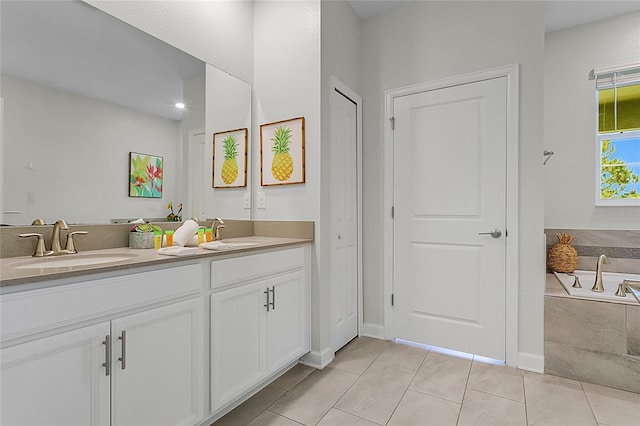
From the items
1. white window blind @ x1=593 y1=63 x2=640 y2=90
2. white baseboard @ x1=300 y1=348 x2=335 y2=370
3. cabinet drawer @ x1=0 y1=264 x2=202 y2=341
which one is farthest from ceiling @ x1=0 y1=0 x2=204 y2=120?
white window blind @ x1=593 y1=63 x2=640 y2=90

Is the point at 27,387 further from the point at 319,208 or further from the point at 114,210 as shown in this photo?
the point at 319,208

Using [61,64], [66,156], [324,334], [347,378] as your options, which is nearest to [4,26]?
[61,64]

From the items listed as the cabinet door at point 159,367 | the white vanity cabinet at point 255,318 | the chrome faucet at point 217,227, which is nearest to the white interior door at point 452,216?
the white vanity cabinet at point 255,318

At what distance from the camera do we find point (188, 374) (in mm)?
1384

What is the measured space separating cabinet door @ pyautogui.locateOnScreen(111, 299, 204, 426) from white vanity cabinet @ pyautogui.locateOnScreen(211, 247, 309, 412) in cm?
11

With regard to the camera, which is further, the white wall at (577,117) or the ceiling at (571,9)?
the white wall at (577,117)

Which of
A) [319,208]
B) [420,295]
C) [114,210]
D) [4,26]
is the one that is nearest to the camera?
[4,26]

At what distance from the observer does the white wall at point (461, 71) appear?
2133 mm

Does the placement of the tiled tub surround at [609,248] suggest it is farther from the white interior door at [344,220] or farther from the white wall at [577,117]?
the white interior door at [344,220]

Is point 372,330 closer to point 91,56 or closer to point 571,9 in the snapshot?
point 91,56

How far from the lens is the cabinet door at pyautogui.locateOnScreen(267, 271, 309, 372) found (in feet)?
6.16

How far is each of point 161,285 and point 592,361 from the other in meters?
2.53

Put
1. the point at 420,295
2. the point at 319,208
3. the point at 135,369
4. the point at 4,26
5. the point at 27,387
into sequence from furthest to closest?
the point at 420,295 < the point at 319,208 < the point at 4,26 < the point at 135,369 < the point at 27,387

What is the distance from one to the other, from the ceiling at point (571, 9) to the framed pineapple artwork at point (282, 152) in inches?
49.2
